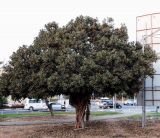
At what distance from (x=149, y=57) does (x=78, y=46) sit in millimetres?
4334

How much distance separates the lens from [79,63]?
84.6 ft

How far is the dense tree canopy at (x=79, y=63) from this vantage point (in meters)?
25.5

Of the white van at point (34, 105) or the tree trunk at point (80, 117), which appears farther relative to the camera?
the white van at point (34, 105)

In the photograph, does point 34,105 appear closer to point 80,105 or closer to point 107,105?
point 107,105

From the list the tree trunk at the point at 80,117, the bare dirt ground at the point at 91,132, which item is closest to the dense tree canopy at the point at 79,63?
the tree trunk at the point at 80,117

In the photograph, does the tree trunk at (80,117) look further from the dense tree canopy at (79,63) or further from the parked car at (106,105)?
the parked car at (106,105)

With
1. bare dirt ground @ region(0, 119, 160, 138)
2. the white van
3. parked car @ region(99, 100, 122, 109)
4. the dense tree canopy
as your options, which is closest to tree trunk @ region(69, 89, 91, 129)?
the dense tree canopy

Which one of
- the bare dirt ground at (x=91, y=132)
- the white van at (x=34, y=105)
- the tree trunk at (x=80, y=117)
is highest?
the white van at (x=34, y=105)

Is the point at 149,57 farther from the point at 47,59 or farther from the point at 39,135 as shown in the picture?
the point at 39,135

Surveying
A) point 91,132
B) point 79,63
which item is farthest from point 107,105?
point 79,63

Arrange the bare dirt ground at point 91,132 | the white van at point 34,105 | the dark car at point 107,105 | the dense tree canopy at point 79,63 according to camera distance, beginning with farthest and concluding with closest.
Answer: the dark car at point 107,105, the white van at point 34,105, the bare dirt ground at point 91,132, the dense tree canopy at point 79,63

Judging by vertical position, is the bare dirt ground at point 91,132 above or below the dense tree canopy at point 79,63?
below

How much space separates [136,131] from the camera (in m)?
27.0

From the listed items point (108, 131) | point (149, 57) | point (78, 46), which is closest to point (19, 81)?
point (78, 46)
